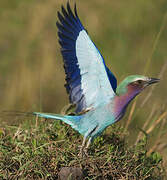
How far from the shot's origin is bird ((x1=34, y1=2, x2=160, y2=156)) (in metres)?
4.49

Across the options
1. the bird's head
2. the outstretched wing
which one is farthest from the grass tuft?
the bird's head

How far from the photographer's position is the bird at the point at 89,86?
4.49m

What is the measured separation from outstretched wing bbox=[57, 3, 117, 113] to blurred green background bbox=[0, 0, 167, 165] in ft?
9.01

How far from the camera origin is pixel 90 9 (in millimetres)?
9047

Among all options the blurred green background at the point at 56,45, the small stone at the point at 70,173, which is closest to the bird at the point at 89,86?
the small stone at the point at 70,173

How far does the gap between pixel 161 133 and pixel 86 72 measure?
3.58 ft

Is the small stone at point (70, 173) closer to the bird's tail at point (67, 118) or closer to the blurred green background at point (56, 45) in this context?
the bird's tail at point (67, 118)

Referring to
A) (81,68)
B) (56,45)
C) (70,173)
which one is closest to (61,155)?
(70,173)

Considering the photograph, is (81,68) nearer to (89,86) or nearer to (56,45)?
(89,86)

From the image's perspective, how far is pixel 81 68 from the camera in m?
4.63

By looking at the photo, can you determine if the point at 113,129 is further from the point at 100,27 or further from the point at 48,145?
the point at 100,27

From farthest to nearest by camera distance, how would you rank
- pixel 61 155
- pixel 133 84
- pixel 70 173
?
pixel 133 84 → pixel 61 155 → pixel 70 173

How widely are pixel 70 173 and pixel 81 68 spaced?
46.8 inches

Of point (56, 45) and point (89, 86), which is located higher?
point (89, 86)
